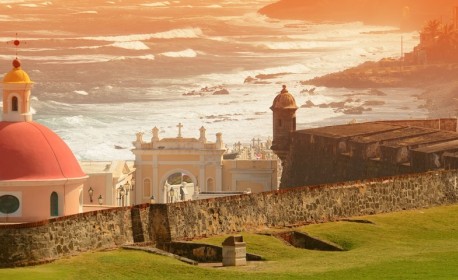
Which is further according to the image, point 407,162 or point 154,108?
point 154,108

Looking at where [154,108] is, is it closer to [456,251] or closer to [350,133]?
[350,133]

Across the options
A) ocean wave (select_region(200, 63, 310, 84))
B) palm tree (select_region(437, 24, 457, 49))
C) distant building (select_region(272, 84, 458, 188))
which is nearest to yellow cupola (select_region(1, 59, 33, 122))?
distant building (select_region(272, 84, 458, 188))

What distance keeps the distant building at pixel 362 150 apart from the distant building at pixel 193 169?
3236 millimetres

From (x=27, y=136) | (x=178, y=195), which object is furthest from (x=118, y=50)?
(x=27, y=136)

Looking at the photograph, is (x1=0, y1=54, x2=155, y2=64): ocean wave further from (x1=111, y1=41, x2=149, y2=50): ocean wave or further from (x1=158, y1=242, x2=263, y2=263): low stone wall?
(x1=158, y1=242, x2=263, y2=263): low stone wall

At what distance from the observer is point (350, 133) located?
5900cm

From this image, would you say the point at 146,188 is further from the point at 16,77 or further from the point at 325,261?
the point at 325,261

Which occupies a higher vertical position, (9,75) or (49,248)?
(9,75)

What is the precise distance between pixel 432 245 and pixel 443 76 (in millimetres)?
129751

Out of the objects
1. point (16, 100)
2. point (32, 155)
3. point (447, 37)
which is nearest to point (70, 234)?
point (32, 155)

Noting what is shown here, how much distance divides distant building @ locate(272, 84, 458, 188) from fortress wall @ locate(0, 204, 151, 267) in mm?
14263

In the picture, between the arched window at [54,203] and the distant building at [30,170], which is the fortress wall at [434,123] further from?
the arched window at [54,203]

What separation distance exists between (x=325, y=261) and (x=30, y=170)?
7445 mm

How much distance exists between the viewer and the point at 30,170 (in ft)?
124
